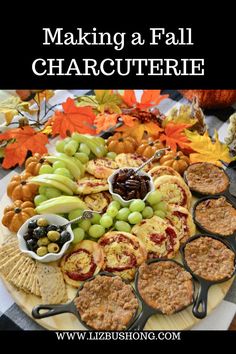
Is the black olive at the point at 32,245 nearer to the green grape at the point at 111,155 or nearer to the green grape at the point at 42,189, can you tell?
the green grape at the point at 42,189

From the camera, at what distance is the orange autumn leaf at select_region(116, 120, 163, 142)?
11.1 feet

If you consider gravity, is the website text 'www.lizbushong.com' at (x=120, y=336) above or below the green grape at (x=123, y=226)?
below

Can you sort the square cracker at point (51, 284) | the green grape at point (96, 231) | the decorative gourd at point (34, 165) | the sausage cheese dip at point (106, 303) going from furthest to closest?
1. the decorative gourd at point (34, 165)
2. the green grape at point (96, 231)
3. the square cracker at point (51, 284)
4. the sausage cheese dip at point (106, 303)

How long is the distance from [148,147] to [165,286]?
1101mm

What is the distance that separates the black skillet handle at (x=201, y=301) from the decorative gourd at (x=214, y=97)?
1708 millimetres

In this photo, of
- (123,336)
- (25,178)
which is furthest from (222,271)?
(25,178)

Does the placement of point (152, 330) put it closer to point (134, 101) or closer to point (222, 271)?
point (222, 271)

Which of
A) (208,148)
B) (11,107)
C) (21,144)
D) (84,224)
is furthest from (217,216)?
(11,107)

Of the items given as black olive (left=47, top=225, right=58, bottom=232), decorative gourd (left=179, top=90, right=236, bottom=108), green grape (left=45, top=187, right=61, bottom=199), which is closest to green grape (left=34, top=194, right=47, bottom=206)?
green grape (left=45, top=187, right=61, bottom=199)

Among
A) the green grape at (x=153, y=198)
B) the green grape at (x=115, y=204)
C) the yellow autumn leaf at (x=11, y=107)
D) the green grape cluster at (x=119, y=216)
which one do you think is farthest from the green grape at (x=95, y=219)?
the yellow autumn leaf at (x=11, y=107)

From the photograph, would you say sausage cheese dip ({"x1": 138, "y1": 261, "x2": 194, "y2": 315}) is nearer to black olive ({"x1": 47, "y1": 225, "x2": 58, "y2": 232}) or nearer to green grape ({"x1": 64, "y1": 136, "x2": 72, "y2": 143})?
black olive ({"x1": 47, "y1": 225, "x2": 58, "y2": 232})

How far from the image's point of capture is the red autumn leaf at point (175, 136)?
3307mm

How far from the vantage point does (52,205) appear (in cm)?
272

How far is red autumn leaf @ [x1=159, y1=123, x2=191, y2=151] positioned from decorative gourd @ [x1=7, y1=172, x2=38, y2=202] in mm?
1018
